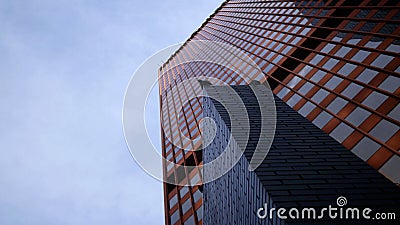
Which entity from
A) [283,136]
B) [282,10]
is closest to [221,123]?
[283,136]

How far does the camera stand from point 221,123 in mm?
29453

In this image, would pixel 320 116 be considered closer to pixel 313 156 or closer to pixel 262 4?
pixel 313 156

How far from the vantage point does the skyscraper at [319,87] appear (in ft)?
75.5

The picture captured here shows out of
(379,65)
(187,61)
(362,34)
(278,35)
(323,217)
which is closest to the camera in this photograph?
(323,217)

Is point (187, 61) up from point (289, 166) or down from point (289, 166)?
up

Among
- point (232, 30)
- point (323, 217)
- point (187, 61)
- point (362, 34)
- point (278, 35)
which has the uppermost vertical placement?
point (187, 61)

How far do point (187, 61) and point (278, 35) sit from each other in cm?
3703

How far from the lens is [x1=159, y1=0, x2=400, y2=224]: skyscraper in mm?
23016

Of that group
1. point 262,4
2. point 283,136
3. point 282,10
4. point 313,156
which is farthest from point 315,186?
point 262,4

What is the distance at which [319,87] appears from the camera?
33.3 m

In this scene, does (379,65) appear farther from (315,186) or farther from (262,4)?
(262,4)

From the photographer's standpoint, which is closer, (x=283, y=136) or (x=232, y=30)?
(x=283, y=136)

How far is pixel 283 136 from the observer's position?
86.1 ft

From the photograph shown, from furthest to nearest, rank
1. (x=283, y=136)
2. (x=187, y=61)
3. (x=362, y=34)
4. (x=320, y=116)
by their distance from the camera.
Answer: (x=187, y=61) < (x=362, y=34) < (x=320, y=116) < (x=283, y=136)
